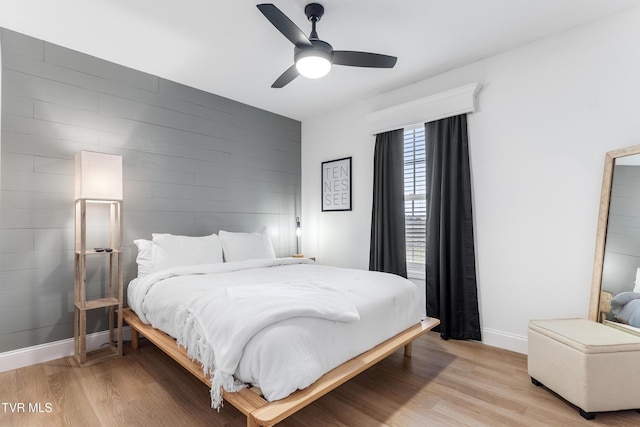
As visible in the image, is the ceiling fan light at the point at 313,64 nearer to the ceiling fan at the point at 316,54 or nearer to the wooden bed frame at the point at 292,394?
the ceiling fan at the point at 316,54

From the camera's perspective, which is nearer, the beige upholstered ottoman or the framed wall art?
the beige upholstered ottoman

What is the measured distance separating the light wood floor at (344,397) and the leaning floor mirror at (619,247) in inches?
24.4

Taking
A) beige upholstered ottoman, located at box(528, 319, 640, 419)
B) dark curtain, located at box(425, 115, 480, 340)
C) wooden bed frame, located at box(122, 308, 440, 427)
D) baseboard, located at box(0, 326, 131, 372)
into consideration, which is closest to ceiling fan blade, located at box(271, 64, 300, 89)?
dark curtain, located at box(425, 115, 480, 340)

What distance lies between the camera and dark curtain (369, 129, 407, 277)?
3.58 m

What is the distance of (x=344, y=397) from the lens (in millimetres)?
2061

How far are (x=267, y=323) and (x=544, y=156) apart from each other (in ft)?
8.51

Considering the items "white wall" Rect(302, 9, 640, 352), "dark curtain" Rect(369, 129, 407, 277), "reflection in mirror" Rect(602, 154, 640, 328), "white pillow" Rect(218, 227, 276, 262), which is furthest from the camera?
"dark curtain" Rect(369, 129, 407, 277)

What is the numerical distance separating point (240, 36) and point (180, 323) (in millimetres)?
2231

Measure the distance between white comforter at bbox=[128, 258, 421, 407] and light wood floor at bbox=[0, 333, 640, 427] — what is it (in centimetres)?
36

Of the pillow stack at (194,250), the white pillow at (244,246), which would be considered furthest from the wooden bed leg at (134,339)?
the white pillow at (244,246)

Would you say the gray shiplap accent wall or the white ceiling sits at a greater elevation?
the white ceiling

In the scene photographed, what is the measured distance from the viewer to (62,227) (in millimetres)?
2750

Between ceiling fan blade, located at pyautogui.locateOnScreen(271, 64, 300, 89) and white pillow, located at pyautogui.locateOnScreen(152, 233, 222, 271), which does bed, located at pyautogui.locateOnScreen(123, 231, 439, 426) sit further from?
ceiling fan blade, located at pyautogui.locateOnScreen(271, 64, 300, 89)

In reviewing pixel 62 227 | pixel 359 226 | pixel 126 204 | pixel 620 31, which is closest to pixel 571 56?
pixel 620 31
